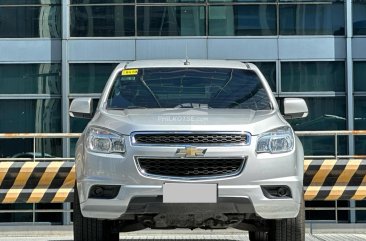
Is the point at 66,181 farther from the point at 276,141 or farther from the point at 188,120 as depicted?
the point at 276,141

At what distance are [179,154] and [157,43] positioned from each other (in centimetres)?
1186

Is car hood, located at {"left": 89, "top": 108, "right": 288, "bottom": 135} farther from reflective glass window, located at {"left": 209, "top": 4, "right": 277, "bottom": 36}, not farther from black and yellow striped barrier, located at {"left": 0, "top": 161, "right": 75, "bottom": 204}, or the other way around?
reflective glass window, located at {"left": 209, "top": 4, "right": 277, "bottom": 36}

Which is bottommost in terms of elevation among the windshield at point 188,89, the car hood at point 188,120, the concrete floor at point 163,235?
the concrete floor at point 163,235

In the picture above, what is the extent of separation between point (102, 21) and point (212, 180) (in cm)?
1228

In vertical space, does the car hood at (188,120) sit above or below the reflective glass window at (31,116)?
above

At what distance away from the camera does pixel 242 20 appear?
17766 millimetres

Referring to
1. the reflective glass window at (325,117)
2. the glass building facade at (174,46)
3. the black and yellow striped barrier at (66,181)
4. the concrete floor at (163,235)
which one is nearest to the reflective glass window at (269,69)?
the glass building facade at (174,46)

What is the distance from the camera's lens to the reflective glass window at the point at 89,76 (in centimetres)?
1755

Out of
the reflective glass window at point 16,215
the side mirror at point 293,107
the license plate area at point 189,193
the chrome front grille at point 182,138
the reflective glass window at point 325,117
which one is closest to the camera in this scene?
the license plate area at point 189,193

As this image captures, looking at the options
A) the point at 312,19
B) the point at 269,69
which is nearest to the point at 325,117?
the point at 269,69

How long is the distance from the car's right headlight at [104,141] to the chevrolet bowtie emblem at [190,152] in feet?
1.47

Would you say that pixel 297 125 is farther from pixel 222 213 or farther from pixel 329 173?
pixel 222 213

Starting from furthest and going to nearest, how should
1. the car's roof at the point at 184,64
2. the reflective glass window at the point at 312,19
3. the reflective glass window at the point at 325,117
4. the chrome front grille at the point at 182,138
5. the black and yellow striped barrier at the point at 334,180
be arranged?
the reflective glass window at the point at 312,19 < the reflective glass window at the point at 325,117 < the black and yellow striped barrier at the point at 334,180 < the car's roof at the point at 184,64 < the chrome front grille at the point at 182,138

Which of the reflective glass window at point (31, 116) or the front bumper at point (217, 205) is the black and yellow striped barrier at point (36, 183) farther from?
the reflective glass window at point (31, 116)
